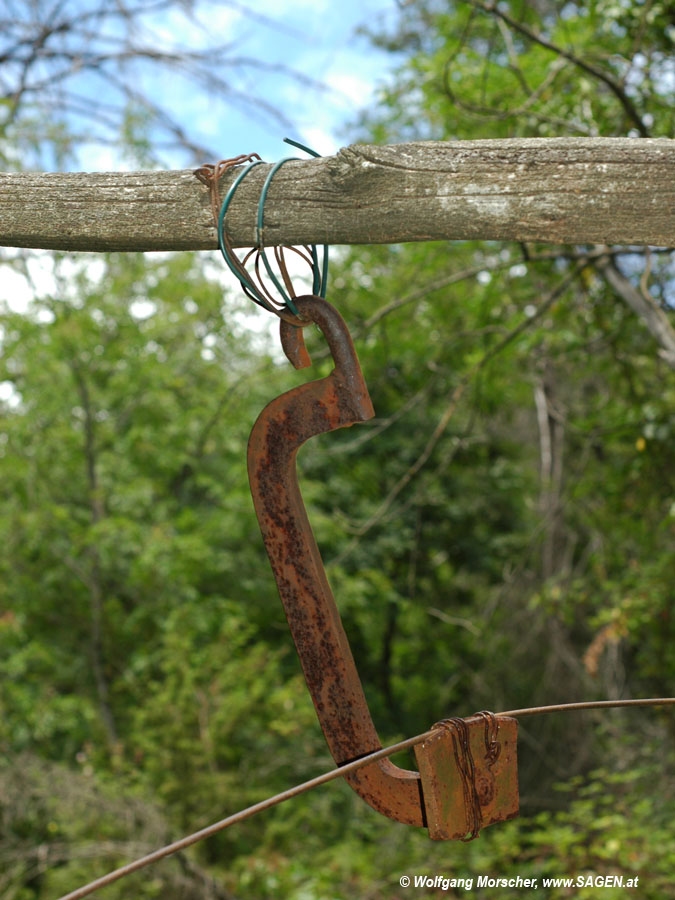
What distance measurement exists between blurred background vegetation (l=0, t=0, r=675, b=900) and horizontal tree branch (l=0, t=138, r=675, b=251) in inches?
79.6

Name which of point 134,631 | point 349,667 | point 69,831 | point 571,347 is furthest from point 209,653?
point 349,667

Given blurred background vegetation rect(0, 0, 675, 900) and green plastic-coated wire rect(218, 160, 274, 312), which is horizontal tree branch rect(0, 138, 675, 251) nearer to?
green plastic-coated wire rect(218, 160, 274, 312)

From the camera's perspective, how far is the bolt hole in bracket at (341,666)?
100 cm

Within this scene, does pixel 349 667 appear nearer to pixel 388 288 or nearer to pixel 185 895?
pixel 185 895

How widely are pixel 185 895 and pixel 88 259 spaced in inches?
196

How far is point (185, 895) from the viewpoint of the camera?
160 inches

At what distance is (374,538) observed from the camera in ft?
25.2

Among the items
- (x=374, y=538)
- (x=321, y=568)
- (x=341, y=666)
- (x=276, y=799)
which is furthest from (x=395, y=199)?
(x=374, y=538)

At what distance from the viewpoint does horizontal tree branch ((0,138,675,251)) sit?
104cm

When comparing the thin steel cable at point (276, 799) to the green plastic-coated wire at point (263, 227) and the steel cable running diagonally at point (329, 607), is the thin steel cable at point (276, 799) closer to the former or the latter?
the steel cable running diagonally at point (329, 607)

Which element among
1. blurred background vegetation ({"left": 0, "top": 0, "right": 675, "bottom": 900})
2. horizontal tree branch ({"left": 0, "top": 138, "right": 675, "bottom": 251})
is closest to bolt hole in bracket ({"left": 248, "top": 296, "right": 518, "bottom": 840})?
horizontal tree branch ({"left": 0, "top": 138, "right": 675, "bottom": 251})

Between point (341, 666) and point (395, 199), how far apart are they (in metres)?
0.59

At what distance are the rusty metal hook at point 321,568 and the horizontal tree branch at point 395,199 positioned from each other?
0.48ft

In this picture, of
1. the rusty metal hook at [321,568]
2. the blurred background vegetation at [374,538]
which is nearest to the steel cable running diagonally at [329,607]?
the rusty metal hook at [321,568]
